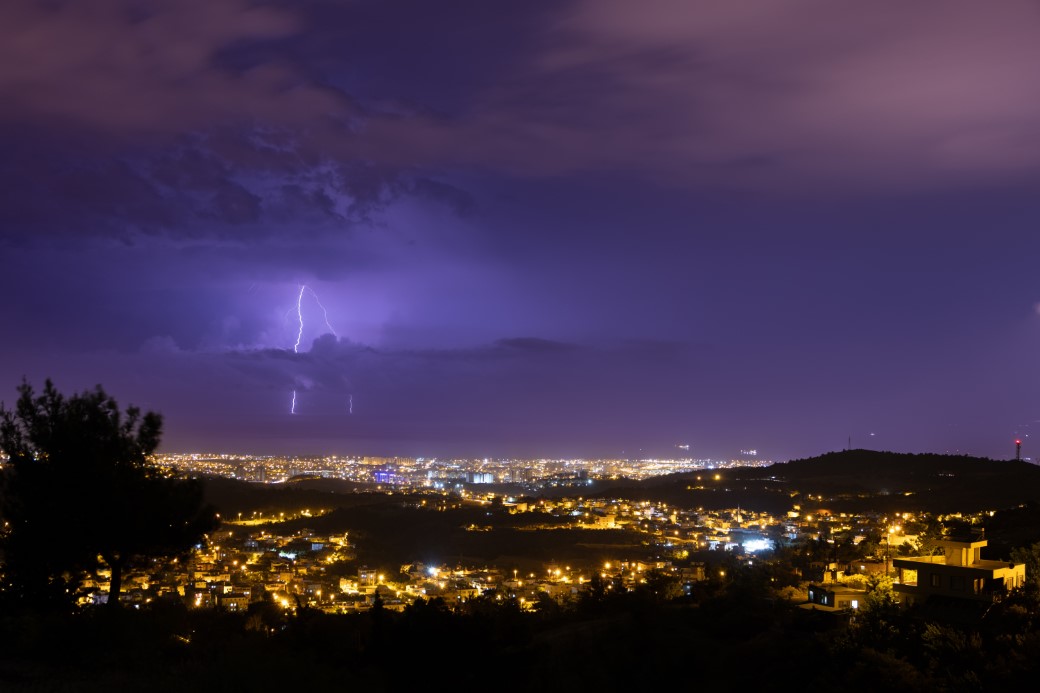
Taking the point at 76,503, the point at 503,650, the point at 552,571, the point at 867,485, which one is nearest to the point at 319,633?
the point at 503,650

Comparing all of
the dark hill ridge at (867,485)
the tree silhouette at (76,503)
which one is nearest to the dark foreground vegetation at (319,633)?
the tree silhouette at (76,503)

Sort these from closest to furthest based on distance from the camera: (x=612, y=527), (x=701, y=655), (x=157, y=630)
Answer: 1. (x=157, y=630)
2. (x=701, y=655)
3. (x=612, y=527)

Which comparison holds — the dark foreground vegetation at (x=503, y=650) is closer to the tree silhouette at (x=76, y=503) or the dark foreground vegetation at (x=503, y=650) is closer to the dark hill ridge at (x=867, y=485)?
the tree silhouette at (x=76, y=503)

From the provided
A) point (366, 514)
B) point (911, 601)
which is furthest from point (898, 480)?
point (911, 601)

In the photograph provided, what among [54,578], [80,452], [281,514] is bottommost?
[281,514]

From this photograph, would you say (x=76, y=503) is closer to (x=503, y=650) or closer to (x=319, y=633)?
(x=319, y=633)

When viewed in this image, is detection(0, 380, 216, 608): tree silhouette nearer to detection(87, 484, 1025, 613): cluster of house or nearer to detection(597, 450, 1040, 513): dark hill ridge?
detection(87, 484, 1025, 613): cluster of house

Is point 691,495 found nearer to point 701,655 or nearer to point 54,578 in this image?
point 701,655
